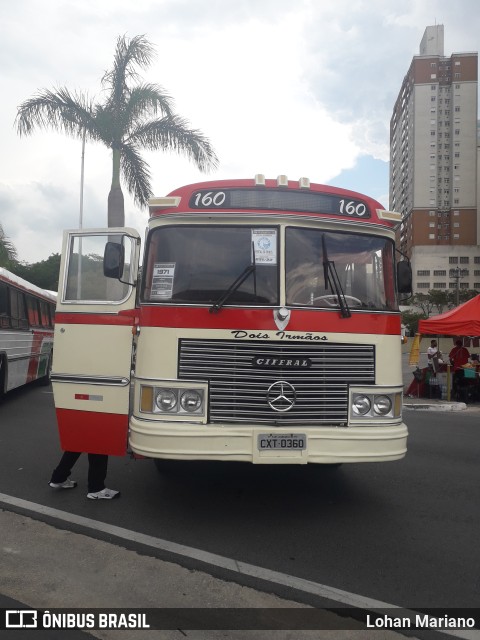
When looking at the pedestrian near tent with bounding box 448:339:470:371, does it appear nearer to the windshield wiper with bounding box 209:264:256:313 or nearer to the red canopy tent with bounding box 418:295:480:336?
the red canopy tent with bounding box 418:295:480:336

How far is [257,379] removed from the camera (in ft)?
16.6

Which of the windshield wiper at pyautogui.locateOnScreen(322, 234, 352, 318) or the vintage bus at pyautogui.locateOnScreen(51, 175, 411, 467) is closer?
the vintage bus at pyautogui.locateOnScreen(51, 175, 411, 467)

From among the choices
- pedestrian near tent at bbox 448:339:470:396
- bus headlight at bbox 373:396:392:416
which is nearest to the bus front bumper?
bus headlight at bbox 373:396:392:416

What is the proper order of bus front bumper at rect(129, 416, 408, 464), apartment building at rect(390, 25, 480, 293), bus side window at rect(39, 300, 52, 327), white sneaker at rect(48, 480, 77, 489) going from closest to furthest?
bus front bumper at rect(129, 416, 408, 464) → white sneaker at rect(48, 480, 77, 489) → bus side window at rect(39, 300, 52, 327) → apartment building at rect(390, 25, 480, 293)

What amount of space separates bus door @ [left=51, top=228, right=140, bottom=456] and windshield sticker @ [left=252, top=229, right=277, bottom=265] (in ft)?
3.82

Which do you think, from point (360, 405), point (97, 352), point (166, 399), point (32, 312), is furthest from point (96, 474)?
point (32, 312)

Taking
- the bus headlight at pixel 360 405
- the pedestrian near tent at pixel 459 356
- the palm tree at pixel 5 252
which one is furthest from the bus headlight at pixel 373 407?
the palm tree at pixel 5 252

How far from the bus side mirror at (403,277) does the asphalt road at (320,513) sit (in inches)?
84.7

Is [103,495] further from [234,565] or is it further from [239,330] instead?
[239,330]

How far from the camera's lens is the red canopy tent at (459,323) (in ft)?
45.9

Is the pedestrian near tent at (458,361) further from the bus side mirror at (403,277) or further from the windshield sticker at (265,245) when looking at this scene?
the windshield sticker at (265,245)

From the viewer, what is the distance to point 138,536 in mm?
4891

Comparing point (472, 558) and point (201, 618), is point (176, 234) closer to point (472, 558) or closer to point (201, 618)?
point (201, 618)

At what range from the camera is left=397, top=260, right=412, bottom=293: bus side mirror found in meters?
5.86
